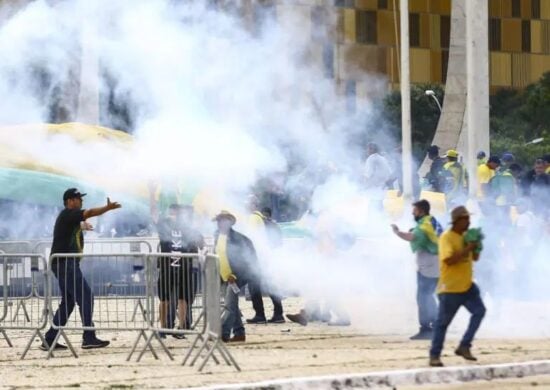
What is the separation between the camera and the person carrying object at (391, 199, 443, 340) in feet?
63.8

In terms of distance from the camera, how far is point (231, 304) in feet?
67.9

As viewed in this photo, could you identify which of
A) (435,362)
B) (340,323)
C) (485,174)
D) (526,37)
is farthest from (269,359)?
(526,37)

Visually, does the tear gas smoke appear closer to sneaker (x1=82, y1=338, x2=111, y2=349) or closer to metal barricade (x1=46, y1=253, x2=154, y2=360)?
metal barricade (x1=46, y1=253, x2=154, y2=360)

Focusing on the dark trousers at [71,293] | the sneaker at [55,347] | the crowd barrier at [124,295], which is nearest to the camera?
the crowd barrier at [124,295]

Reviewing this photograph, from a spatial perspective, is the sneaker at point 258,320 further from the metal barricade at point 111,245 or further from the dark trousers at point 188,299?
the dark trousers at point 188,299

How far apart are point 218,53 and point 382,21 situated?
154 ft

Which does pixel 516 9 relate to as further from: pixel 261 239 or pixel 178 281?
pixel 178 281

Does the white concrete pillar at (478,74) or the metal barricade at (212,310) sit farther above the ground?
the white concrete pillar at (478,74)

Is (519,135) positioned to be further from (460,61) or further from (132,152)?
(132,152)

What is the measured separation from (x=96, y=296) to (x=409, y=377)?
18.0 ft

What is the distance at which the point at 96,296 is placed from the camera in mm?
20328

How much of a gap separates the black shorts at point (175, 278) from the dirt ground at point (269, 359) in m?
0.68

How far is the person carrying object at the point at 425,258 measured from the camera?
19.5 meters

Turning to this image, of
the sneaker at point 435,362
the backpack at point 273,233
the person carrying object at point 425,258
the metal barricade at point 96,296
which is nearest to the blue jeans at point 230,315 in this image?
the metal barricade at point 96,296
